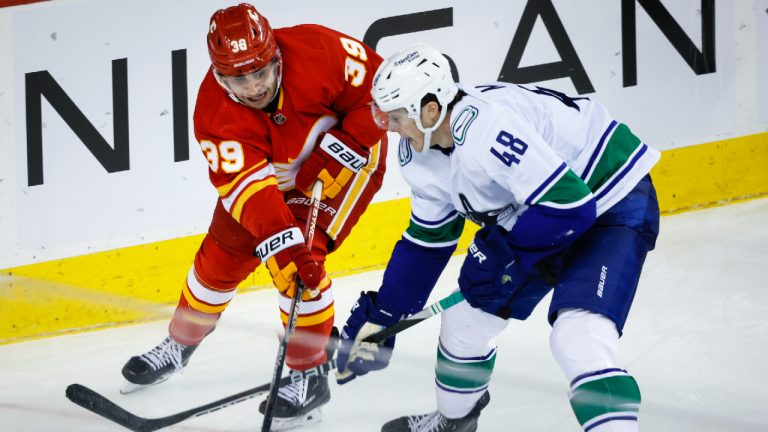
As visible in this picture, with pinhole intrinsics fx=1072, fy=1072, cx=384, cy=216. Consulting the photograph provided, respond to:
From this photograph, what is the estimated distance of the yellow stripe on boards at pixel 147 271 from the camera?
13.7 feet

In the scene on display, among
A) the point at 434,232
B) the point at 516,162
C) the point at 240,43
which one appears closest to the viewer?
the point at 516,162

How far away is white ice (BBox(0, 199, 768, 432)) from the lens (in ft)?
10.1

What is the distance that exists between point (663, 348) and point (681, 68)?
164cm

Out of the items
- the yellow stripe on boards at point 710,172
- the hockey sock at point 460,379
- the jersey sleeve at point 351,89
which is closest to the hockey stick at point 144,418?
the hockey sock at point 460,379

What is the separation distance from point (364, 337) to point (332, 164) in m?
0.67

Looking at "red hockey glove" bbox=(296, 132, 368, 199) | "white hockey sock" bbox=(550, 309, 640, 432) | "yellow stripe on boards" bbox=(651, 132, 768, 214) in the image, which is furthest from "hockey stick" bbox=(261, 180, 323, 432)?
"yellow stripe on boards" bbox=(651, 132, 768, 214)

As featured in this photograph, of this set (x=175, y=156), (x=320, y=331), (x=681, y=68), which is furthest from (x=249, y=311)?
(x=681, y=68)

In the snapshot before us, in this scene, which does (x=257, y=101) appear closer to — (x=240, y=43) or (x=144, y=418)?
(x=240, y=43)

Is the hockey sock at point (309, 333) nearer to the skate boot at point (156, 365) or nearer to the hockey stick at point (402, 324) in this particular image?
the hockey stick at point (402, 324)

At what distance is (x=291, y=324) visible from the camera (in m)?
3.01

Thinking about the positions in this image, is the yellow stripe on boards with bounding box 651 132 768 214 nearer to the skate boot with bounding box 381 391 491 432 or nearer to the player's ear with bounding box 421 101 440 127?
the skate boot with bounding box 381 391 491 432

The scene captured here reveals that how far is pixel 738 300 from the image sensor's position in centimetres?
376

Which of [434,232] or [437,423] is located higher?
[434,232]

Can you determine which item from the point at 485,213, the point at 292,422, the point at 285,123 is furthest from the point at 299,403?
the point at 485,213
